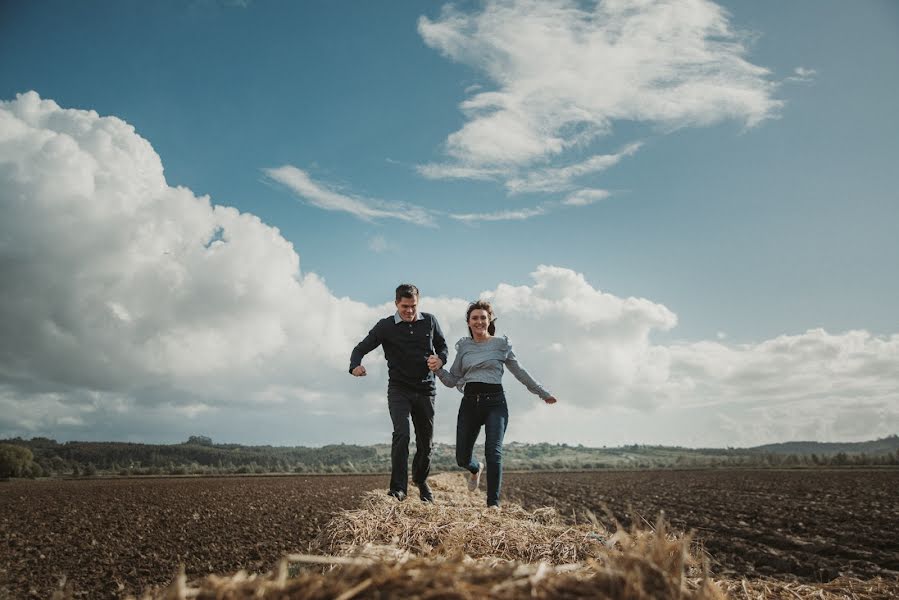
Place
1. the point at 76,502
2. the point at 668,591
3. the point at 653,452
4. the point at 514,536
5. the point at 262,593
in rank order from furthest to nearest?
the point at 653,452
the point at 76,502
the point at 514,536
the point at 668,591
the point at 262,593

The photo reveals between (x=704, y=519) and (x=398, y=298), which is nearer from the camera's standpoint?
(x=398, y=298)

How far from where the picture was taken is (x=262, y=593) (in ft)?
6.64

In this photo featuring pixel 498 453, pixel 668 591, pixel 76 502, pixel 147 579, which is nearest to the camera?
pixel 668 591

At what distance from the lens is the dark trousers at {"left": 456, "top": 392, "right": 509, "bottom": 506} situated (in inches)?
261

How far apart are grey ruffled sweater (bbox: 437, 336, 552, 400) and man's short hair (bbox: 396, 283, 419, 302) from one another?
78 centimetres

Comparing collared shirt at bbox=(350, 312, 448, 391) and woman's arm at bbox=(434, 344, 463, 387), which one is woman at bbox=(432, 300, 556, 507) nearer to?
woman's arm at bbox=(434, 344, 463, 387)

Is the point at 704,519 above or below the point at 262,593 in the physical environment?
below

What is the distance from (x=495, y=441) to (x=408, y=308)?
1754 millimetres

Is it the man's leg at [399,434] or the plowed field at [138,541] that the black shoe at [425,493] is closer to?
the man's leg at [399,434]

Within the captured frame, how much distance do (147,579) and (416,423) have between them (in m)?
4.74

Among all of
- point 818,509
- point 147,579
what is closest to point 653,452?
point 818,509

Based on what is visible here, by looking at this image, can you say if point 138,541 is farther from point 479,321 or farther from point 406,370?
point 479,321

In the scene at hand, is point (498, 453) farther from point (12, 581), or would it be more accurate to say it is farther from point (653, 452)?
point (653, 452)

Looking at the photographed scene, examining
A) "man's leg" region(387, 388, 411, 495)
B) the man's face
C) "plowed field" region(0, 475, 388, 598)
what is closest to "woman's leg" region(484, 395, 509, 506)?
"man's leg" region(387, 388, 411, 495)
